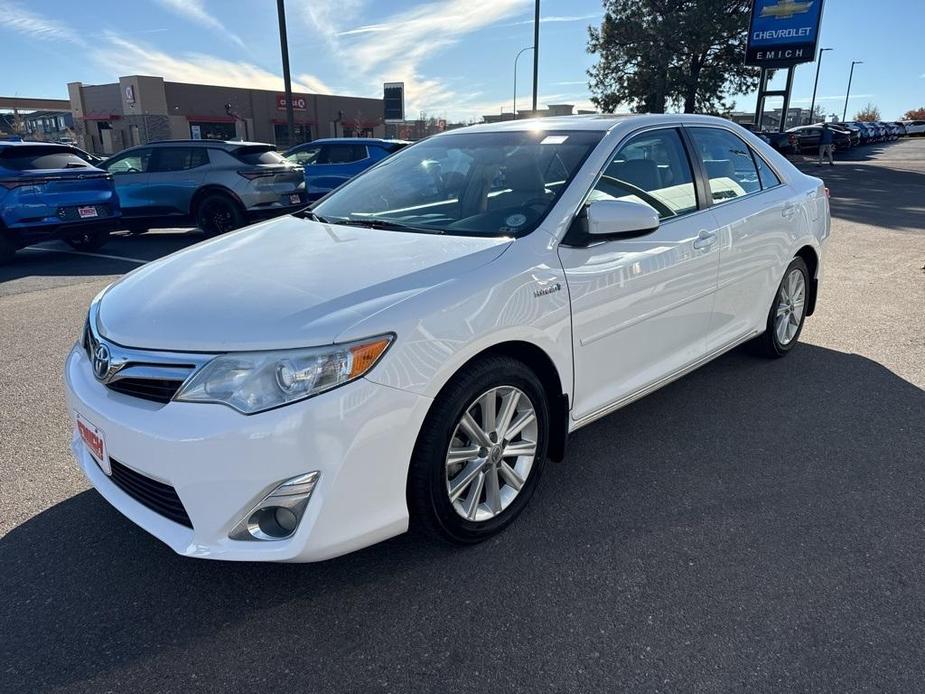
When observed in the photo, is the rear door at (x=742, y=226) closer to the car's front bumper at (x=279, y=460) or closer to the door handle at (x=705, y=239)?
the door handle at (x=705, y=239)

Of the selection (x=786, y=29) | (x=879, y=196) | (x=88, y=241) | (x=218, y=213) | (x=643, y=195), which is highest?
(x=786, y=29)

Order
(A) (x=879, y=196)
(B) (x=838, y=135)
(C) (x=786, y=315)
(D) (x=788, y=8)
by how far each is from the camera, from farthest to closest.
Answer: (B) (x=838, y=135)
(D) (x=788, y=8)
(A) (x=879, y=196)
(C) (x=786, y=315)

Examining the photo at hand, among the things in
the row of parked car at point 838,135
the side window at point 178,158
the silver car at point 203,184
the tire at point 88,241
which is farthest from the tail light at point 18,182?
the row of parked car at point 838,135

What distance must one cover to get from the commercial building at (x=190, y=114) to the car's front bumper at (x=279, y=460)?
51772mm

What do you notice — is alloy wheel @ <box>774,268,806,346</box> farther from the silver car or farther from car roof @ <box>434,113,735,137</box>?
the silver car

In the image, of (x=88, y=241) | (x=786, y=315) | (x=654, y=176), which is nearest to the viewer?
(x=654, y=176)

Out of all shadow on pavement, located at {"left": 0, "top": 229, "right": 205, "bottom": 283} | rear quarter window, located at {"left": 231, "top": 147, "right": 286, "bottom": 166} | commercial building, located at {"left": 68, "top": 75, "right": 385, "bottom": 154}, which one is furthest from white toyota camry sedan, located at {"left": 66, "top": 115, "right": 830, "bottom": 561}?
commercial building, located at {"left": 68, "top": 75, "right": 385, "bottom": 154}

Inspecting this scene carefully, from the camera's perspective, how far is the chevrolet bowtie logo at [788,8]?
95.7 ft

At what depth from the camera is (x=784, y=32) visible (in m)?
29.5

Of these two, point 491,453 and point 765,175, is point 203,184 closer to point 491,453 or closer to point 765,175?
point 765,175

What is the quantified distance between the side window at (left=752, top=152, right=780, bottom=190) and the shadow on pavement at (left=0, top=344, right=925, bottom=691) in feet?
6.33

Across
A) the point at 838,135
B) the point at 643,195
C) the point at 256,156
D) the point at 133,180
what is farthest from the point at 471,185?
the point at 838,135

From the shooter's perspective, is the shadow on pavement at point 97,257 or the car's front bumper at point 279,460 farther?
the shadow on pavement at point 97,257

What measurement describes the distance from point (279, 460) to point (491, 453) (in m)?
0.92
